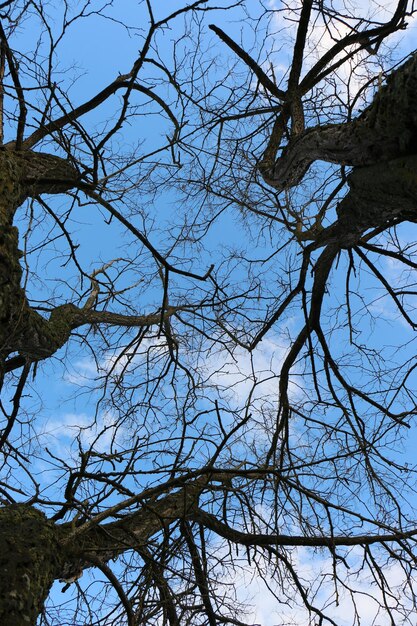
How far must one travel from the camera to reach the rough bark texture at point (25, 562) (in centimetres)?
238

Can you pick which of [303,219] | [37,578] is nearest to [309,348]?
[303,219]

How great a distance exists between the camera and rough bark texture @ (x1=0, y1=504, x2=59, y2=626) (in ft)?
7.79

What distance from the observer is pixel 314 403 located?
15.1 ft

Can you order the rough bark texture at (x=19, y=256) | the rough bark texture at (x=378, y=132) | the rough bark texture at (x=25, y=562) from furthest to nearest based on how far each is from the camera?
the rough bark texture at (x=19, y=256) < the rough bark texture at (x=378, y=132) < the rough bark texture at (x=25, y=562)

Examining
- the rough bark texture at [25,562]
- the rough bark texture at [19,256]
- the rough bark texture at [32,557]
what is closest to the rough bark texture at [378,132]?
the rough bark texture at [19,256]

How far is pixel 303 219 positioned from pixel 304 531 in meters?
2.21

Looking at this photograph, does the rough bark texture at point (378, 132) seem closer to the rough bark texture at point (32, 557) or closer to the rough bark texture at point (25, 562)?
the rough bark texture at point (32, 557)

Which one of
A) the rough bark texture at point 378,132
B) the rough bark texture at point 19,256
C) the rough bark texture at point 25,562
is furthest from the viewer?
the rough bark texture at point 19,256

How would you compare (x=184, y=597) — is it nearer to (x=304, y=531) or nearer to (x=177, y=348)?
(x=304, y=531)

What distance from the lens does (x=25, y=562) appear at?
2.54 metres

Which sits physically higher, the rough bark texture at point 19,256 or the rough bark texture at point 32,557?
the rough bark texture at point 19,256

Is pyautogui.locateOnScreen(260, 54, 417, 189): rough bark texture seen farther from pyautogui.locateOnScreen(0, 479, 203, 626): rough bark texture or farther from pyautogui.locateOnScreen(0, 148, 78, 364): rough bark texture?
pyautogui.locateOnScreen(0, 479, 203, 626): rough bark texture

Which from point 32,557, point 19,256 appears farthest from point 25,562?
point 19,256

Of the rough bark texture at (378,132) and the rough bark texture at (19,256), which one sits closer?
the rough bark texture at (378,132)
